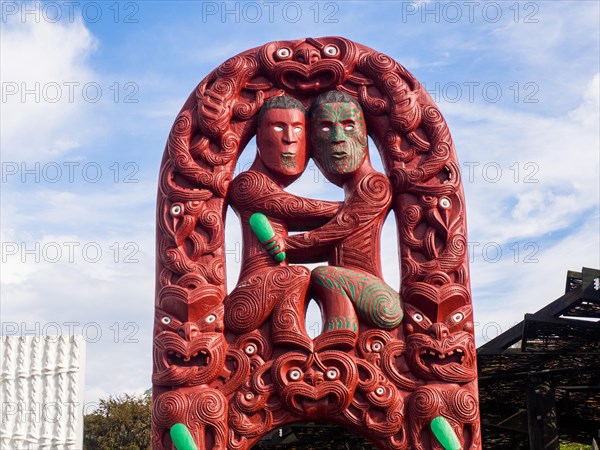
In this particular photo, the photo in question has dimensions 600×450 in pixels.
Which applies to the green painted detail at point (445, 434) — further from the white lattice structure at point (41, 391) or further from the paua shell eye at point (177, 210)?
the white lattice structure at point (41, 391)

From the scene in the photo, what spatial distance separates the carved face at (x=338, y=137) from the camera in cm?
870

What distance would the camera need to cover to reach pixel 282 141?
28.8 feet

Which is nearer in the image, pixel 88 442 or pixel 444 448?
pixel 444 448

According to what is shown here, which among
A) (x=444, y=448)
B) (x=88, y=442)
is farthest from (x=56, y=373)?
(x=88, y=442)

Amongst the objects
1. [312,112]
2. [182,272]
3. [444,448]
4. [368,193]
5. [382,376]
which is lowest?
[444,448]

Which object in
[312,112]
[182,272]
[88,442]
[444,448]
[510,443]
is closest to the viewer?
[444,448]

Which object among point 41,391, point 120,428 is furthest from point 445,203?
point 120,428

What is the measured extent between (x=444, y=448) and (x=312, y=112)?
3467mm

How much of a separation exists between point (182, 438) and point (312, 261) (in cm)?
212

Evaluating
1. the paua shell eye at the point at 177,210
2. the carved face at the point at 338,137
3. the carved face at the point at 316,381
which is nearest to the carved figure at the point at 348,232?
the carved face at the point at 338,137

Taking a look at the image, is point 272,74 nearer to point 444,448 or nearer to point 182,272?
point 182,272

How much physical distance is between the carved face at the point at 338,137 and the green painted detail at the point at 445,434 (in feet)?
8.27

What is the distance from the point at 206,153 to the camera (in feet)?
28.6

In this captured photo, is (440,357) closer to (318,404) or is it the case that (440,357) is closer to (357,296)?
(357,296)
